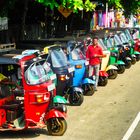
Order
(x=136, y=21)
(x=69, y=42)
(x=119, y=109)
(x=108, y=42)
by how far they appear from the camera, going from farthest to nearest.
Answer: (x=136, y=21) < (x=108, y=42) < (x=69, y=42) < (x=119, y=109)

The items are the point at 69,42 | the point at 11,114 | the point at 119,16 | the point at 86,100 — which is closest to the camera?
the point at 11,114

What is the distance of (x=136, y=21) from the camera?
53719mm

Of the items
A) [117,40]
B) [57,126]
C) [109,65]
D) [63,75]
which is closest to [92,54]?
[63,75]

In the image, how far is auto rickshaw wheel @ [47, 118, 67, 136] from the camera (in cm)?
1128

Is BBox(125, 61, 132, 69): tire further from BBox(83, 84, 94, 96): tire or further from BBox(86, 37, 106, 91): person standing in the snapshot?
BBox(83, 84, 94, 96): tire

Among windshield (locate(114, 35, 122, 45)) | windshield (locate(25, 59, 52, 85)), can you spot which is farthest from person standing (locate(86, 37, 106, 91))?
windshield (locate(25, 59, 52, 85))

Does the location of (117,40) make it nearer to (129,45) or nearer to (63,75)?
(129,45)

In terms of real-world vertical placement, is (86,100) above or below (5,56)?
below

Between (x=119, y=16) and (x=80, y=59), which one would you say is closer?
(x=80, y=59)

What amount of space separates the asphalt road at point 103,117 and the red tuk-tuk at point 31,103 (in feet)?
1.06

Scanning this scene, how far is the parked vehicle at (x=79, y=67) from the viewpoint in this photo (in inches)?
626

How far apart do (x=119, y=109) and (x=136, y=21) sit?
40295 millimetres

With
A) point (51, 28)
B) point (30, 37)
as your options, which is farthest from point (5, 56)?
point (51, 28)

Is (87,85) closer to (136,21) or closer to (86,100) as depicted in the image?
(86,100)
